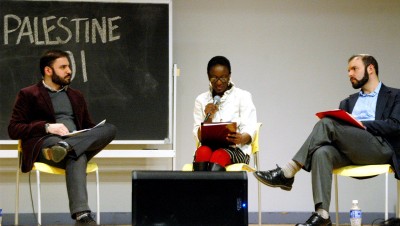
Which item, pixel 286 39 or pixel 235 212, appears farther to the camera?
pixel 286 39

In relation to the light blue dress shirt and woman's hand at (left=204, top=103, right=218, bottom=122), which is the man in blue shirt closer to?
the light blue dress shirt

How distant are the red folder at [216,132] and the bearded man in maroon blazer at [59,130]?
1.90 feet

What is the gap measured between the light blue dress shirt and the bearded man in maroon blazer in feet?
5.24

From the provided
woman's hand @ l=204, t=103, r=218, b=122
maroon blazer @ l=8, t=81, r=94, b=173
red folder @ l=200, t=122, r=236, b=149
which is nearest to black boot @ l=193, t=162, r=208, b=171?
red folder @ l=200, t=122, r=236, b=149

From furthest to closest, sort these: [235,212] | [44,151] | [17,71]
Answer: [17,71], [44,151], [235,212]

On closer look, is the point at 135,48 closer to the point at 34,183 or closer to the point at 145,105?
the point at 145,105

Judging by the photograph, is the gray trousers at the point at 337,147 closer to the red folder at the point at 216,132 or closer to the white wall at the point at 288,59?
the red folder at the point at 216,132

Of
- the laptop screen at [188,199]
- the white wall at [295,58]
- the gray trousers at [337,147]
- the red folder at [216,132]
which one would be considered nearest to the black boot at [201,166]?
the red folder at [216,132]

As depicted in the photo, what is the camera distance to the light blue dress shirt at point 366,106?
4477 millimetres

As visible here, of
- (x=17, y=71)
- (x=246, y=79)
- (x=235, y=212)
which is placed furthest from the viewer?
(x=246, y=79)

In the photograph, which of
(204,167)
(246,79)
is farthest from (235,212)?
(246,79)

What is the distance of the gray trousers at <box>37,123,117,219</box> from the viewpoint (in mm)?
4000

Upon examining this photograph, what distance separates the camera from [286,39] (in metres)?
5.76

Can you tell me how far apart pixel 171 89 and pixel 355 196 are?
182 centimetres
